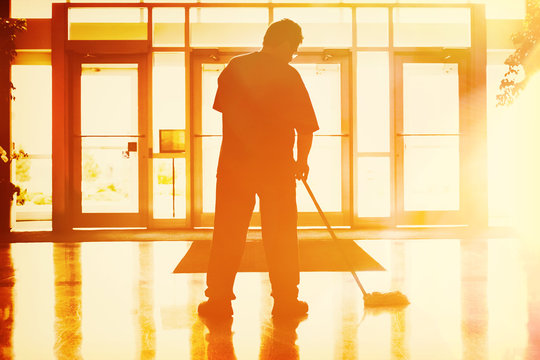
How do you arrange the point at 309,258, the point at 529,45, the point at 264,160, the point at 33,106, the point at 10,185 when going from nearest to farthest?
the point at 264,160, the point at 309,258, the point at 529,45, the point at 10,185, the point at 33,106

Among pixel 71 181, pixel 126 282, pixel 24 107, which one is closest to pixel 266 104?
pixel 126 282

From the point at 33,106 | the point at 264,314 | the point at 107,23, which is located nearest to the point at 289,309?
the point at 264,314

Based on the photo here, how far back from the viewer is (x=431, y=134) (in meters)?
7.75

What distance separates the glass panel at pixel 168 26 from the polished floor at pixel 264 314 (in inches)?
150

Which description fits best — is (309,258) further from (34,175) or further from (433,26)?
(34,175)

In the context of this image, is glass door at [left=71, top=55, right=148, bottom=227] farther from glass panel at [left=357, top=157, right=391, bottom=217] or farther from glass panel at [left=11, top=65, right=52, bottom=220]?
glass panel at [left=357, top=157, right=391, bottom=217]

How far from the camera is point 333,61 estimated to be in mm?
7762

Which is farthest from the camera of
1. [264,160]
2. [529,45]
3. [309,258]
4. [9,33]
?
[9,33]

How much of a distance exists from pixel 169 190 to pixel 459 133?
4.15m

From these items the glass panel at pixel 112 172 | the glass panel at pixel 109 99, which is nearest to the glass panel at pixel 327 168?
the glass panel at pixel 112 172

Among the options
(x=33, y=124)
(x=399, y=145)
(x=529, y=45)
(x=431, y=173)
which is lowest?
(x=431, y=173)

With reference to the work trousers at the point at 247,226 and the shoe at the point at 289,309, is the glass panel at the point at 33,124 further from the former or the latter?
the shoe at the point at 289,309

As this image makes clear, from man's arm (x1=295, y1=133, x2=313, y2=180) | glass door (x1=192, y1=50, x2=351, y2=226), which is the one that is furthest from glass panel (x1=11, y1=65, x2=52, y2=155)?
man's arm (x1=295, y1=133, x2=313, y2=180)

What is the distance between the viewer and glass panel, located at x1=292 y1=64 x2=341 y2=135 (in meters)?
7.74
